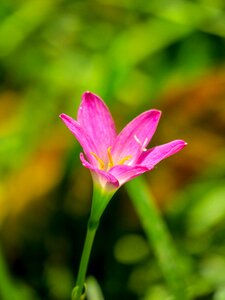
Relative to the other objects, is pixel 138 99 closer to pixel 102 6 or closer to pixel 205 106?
pixel 205 106

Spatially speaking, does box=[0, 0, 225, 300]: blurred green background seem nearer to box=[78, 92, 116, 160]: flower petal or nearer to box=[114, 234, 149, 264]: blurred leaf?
box=[114, 234, 149, 264]: blurred leaf

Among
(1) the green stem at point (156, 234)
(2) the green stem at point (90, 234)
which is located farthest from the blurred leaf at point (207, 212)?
(2) the green stem at point (90, 234)

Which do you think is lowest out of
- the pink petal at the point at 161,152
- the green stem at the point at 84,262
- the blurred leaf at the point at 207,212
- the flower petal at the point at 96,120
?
the blurred leaf at the point at 207,212

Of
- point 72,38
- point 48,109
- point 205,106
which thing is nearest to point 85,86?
point 48,109

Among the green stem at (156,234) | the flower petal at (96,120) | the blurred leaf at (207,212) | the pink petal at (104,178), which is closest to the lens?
the pink petal at (104,178)

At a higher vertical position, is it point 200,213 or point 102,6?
point 102,6

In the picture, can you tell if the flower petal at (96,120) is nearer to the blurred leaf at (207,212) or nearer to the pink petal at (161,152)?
the pink petal at (161,152)
